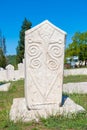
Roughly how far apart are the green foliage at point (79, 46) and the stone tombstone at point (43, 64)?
48.3 m

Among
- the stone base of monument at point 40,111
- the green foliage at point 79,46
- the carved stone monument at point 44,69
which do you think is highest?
the green foliage at point 79,46

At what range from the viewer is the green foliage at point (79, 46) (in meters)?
53.8

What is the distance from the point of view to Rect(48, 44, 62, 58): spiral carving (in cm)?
579

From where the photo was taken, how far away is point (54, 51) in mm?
5812

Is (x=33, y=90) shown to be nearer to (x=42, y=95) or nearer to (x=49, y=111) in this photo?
(x=42, y=95)

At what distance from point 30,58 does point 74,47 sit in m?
49.2

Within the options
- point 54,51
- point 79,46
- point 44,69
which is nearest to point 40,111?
point 44,69

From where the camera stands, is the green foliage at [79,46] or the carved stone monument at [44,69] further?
the green foliage at [79,46]

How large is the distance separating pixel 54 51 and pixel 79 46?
48806 mm

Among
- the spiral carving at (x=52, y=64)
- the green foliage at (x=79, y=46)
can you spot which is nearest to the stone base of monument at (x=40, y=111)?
the spiral carving at (x=52, y=64)

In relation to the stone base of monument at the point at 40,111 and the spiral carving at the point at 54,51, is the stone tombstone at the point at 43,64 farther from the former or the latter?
the stone base of monument at the point at 40,111

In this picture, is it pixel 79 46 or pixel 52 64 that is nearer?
pixel 52 64

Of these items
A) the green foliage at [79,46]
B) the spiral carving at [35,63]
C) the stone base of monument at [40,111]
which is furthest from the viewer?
the green foliage at [79,46]

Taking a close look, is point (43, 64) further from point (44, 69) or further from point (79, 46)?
point (79, 46)
